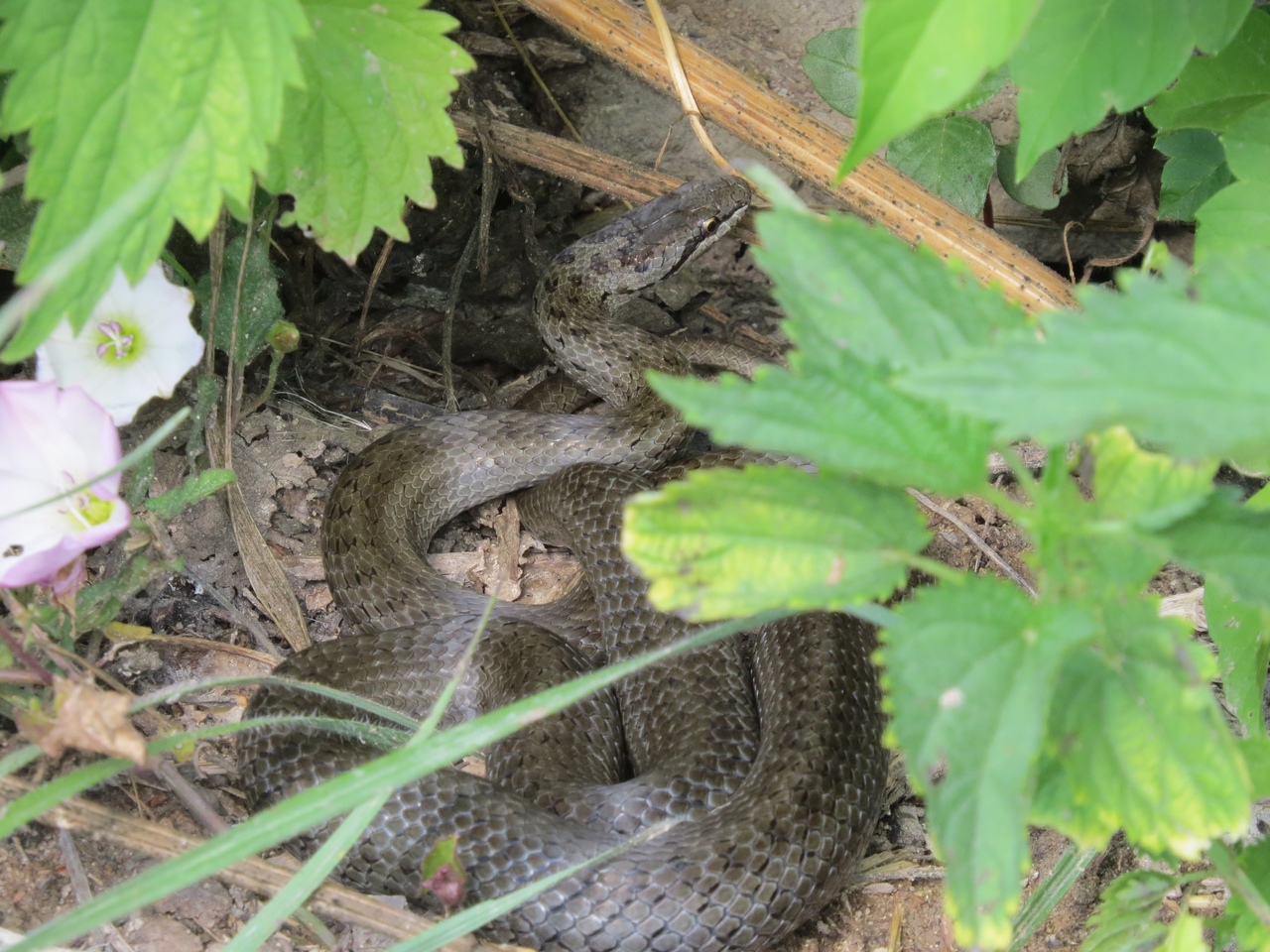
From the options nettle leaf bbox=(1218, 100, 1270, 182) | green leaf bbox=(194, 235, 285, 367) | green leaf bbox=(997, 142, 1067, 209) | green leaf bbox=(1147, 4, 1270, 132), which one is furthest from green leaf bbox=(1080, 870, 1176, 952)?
green leaf bbox=(194, 235, 285, 367)

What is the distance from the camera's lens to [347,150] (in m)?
2.62

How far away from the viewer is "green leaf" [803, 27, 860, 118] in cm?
379

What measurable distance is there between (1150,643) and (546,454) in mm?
3313

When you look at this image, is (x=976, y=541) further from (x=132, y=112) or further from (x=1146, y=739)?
(x=132, y=112)

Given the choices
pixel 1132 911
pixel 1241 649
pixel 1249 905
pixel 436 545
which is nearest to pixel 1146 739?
pixel 1249 905

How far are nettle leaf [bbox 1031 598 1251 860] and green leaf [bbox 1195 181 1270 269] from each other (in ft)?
5.19

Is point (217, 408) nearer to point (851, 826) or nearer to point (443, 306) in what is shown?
point (443, 306)

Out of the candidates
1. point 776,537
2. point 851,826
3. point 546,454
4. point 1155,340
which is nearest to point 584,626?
point 546,454

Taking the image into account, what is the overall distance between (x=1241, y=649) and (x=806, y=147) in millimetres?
2229

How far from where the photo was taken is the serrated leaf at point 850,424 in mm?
1392

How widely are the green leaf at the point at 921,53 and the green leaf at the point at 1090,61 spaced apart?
0.78 m

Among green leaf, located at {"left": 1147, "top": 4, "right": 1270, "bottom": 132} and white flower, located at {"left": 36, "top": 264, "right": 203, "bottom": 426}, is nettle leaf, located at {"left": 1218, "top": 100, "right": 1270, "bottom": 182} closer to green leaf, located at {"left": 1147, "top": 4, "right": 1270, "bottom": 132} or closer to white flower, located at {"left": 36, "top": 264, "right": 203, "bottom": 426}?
green leaf, located at {"left": 1147, "top": 4, "right": 1270, "bottom": 132}

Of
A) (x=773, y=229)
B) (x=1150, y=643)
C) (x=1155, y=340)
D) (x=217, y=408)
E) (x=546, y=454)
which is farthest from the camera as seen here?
(x=546, y=454)

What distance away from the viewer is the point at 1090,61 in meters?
2.38
